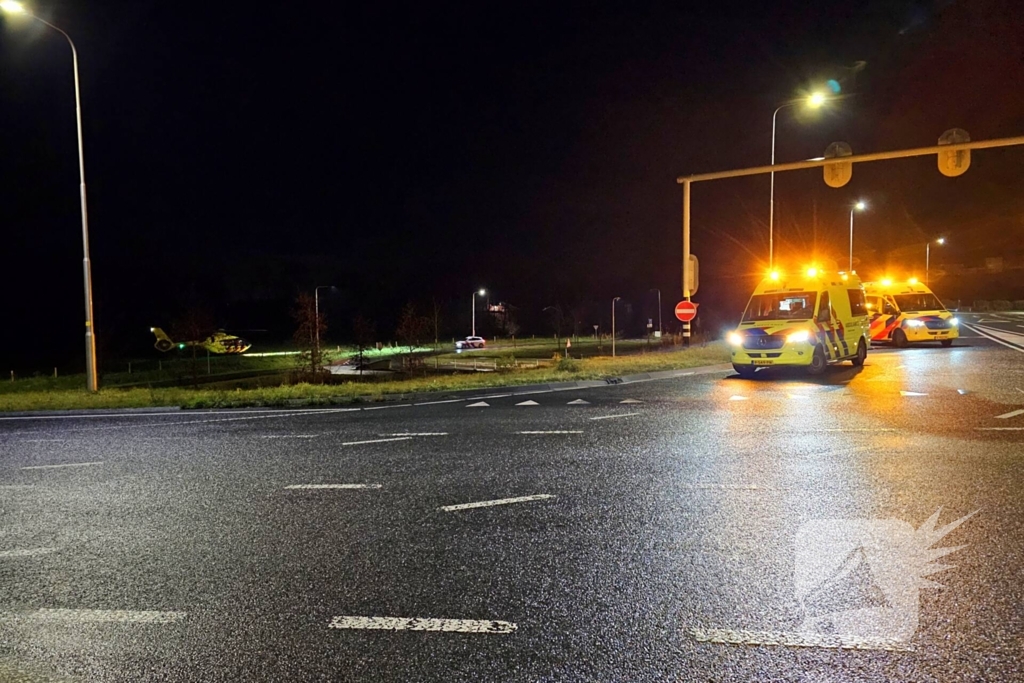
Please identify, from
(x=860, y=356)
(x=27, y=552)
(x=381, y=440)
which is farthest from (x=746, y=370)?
(x=27, y=552)

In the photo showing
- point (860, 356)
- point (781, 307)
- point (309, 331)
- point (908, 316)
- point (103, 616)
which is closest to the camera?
point (103, 616)

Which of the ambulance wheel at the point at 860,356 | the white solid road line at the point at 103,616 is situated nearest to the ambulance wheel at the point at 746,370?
the ambulance wheel at the point at 860,356

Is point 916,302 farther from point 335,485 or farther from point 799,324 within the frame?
point 335,485

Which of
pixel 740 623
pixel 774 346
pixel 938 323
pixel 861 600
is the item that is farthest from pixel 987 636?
pixel 938 323

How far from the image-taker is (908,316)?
25547mm

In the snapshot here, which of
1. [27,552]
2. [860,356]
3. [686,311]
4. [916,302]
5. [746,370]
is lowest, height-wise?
[27,552]

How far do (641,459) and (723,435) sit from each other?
2.06 m

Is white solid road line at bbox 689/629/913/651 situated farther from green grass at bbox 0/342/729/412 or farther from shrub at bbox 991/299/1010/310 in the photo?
shrub at bbox 991/299/1010/310

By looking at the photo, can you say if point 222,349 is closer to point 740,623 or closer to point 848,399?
point 848,399

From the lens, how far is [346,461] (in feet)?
28.2

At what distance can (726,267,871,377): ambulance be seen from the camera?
16641 mm

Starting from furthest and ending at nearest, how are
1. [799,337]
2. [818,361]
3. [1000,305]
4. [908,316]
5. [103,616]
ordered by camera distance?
[1000,305] → [908,316] → [818,361] → [799,337] → [103,616]

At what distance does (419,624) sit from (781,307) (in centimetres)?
1581

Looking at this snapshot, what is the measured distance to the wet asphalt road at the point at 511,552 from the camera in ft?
11.8
